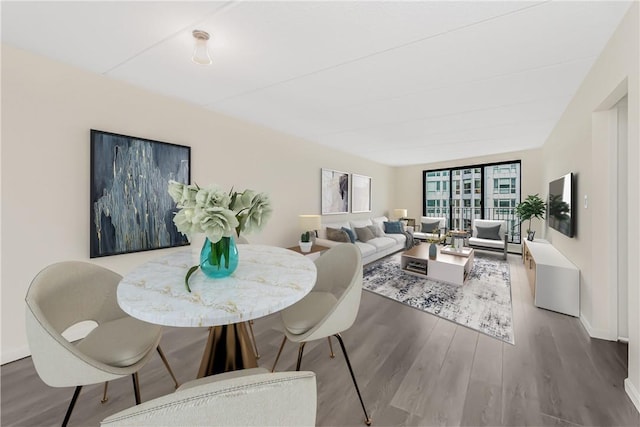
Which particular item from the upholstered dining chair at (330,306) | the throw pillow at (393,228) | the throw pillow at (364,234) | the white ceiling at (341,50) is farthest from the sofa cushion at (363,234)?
the upholstered dining chair at (330,306)

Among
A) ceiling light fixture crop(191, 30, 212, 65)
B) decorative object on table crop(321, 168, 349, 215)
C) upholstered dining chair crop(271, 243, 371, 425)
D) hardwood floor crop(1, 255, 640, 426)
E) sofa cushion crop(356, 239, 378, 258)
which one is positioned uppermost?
ceiling light fixture crop(191, 30, 212, 65)

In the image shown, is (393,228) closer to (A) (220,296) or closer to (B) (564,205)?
(B) (564,205)

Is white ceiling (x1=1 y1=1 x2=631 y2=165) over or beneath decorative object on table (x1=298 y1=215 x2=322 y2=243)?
over

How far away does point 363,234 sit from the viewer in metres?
4.99

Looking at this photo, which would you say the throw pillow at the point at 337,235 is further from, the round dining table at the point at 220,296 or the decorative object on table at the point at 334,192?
the round dining table at the point at 220,296

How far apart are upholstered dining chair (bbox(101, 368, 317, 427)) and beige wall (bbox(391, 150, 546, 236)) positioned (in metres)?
6.27

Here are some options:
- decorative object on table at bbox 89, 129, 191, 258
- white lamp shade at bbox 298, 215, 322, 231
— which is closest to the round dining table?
decorative object on table at bbox 89, 129, 191, 258

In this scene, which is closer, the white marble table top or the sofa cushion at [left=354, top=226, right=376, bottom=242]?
the white marble table top

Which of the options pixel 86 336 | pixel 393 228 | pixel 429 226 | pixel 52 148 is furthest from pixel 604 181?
pixel 429 226

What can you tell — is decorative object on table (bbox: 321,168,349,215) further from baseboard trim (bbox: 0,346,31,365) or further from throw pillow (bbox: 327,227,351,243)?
baseboard trim (bbox: 0,346,31,365)

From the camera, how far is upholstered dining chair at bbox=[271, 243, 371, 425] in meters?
1.24

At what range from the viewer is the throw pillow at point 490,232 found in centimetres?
539

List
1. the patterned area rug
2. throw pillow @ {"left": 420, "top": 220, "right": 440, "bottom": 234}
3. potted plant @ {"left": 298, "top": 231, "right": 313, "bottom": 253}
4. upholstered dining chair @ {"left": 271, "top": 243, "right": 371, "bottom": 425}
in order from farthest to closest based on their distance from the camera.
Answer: throw pillow @ {"left": 420, "top": 220, "right": 440, "bottom": 234}, potted plant @ {"left": 298, "top": 231, "right": 313, "bottom": 253}, the patterned area rug, upholstered dining chair @ {"left": 271, "top": 243, "right": 371, "bottom": 425}

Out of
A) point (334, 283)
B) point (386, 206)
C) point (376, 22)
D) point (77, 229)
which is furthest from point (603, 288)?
point (386, 206)
